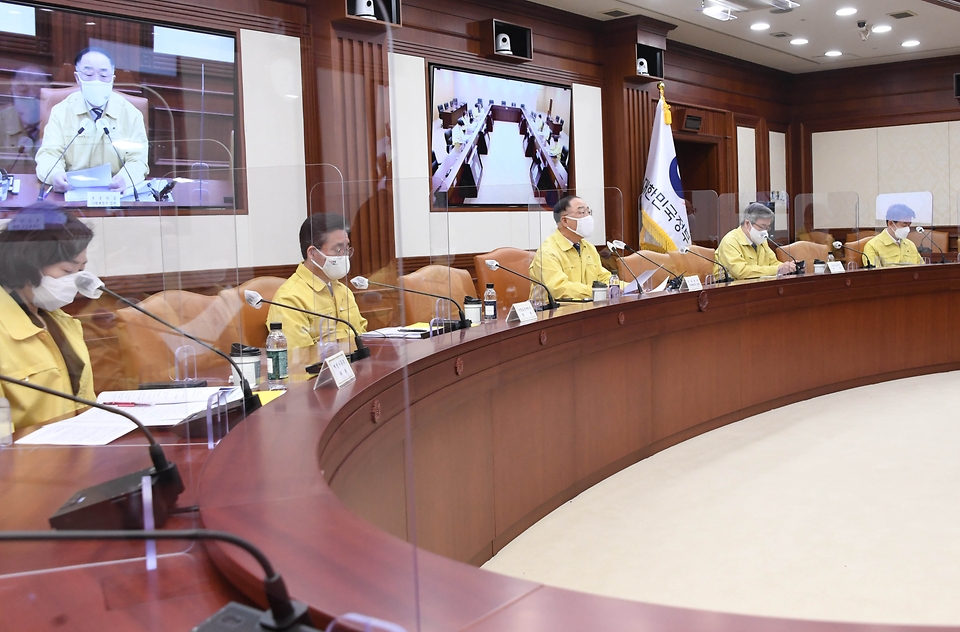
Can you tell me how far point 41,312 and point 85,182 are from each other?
302mm

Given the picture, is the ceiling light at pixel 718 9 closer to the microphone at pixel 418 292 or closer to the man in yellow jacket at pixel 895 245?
the man in yellow jacket at pixel 895 245

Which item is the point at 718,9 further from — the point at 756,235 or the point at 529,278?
the point at 529,278

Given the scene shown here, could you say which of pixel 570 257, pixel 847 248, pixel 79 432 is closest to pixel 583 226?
pixel 570 257

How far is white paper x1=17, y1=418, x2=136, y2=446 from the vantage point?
1.45 m

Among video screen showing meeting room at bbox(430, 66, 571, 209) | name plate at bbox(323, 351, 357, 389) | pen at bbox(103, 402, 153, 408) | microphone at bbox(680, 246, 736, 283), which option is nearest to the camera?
pen at bbox(103, 402, 153, 408)

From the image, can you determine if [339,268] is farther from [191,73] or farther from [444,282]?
[191,73]

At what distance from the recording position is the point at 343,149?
4574 millimetres

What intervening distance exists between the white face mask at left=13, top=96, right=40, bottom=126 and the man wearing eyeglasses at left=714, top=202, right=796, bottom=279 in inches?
150

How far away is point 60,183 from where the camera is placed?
1629 millimetres

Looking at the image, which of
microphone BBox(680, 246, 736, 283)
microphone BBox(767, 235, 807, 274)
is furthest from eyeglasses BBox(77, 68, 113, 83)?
microphone BBox(767, 235, 807, 274)

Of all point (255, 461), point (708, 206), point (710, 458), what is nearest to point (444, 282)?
point (710, 458)

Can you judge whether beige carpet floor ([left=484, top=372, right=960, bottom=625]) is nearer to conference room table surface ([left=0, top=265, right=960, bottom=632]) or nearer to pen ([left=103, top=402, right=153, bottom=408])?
conference room table surface ([left=0, top=265, right=960, bottom=632])

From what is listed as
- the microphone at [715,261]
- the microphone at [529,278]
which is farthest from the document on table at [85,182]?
the microphone at [715,261]

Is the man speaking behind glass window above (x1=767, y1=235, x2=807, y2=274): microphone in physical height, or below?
above
